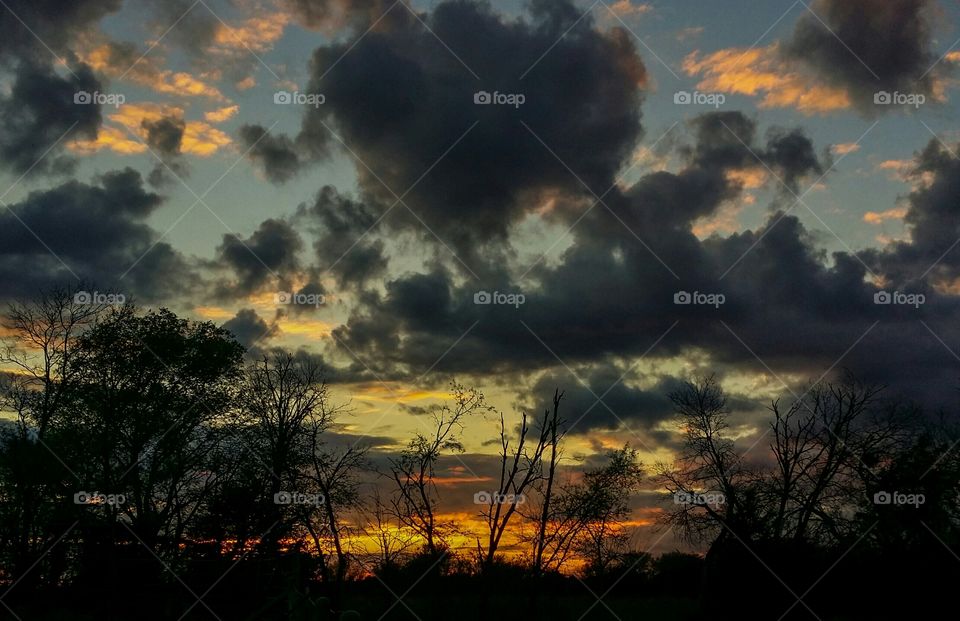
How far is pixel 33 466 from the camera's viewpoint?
3391 centimetres

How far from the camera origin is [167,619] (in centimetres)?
2873

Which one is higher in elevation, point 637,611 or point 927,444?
point 927,444

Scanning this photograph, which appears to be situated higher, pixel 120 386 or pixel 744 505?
pixel 120 386

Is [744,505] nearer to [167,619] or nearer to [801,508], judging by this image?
[801,508]

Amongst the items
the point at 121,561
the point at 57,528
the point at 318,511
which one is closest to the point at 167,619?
the point at 121,561

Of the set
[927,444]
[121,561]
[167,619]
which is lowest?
[167,619]

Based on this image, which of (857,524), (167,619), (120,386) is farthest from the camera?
(857,524)

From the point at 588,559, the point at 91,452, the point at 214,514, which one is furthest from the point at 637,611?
the point at 91,452

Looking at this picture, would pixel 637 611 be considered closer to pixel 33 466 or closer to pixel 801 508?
pixel 801 508

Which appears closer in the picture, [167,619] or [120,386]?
[167,619]

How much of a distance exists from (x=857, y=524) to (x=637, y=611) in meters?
12.0

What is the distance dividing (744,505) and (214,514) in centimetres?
2541

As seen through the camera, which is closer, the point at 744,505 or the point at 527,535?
the point at 527,535

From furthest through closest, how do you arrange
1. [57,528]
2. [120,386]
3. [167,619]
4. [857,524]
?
[857,524] < [120,386] < [57,528] < [167,619]
